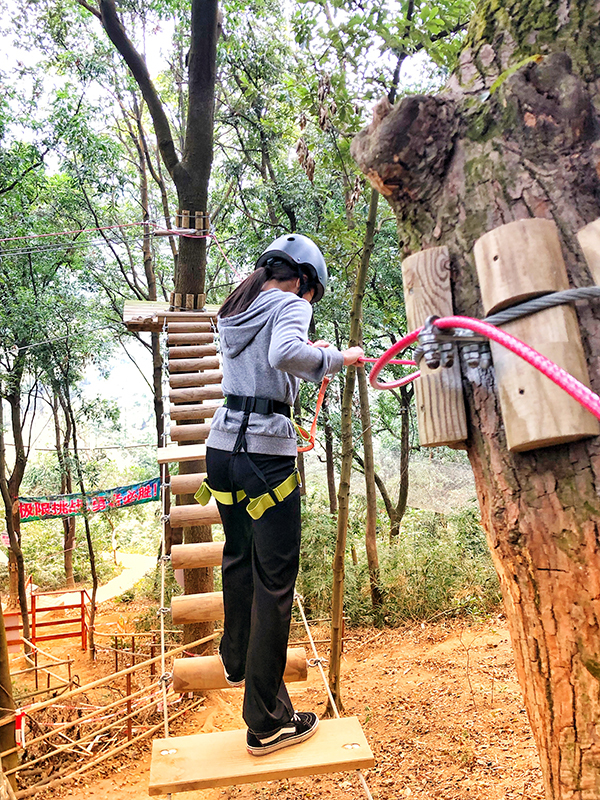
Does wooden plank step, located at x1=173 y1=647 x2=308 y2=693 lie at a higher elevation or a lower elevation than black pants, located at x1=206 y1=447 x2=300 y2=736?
lower

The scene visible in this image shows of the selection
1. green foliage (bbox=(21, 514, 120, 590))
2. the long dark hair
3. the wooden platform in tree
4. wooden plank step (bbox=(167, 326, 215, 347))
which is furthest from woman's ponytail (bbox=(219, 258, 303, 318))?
green foliage (bbox=(21, 514, 120, 590))

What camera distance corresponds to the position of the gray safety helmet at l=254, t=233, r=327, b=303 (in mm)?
2082

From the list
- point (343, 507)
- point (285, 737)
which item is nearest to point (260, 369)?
point (285, 737)

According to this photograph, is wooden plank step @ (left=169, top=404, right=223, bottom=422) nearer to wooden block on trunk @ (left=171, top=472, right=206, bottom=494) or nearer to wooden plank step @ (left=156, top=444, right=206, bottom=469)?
wooden plank step @ (left=156, top=444, right=206, bottom=469)

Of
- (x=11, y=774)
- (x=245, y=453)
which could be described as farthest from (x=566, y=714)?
(x=11, y=774)

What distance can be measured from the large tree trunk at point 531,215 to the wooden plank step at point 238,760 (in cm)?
93

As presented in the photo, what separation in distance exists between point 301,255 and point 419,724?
3.42 meters

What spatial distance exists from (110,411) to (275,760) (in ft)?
28.8

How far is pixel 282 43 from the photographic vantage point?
27.0 ft

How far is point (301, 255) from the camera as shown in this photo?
2100 mm

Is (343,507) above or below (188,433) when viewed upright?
below

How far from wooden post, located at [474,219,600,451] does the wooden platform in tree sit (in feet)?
14.3

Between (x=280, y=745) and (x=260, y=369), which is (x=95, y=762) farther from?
(x=260, y=369)

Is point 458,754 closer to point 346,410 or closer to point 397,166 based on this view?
point 346,410
